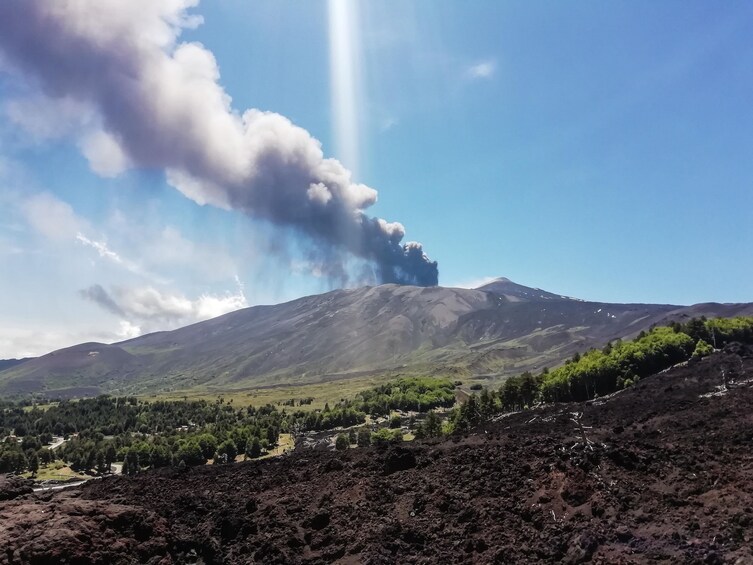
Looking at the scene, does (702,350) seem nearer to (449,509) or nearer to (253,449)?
(449,509)

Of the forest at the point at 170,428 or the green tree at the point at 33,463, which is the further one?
the forest at the point at 170,428

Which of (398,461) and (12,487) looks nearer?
(12,487)

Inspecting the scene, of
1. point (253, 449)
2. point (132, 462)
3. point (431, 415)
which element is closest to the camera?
point (431, 415)

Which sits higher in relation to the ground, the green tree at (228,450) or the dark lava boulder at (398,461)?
the dark lava boulder at (398,461)

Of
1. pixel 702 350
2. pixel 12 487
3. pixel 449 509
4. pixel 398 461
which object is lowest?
pixel 449 509

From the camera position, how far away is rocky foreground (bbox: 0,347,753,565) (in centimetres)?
1986

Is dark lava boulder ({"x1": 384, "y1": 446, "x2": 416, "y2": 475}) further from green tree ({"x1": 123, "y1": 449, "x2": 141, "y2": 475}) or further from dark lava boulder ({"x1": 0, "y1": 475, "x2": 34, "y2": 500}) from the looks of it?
green tree ({"x1": 123, "y1": 449, "x2": 141, "y2": 475})

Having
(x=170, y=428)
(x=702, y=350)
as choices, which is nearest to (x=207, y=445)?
(x=170, y=428)

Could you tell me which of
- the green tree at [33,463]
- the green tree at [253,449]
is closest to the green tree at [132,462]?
the green tree at [33,463]

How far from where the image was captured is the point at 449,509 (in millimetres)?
25781

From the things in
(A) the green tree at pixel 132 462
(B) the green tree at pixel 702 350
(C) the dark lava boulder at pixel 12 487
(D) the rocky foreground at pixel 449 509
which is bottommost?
(A) the green tree at pixel 132 462

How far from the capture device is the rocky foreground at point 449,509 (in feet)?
65.2

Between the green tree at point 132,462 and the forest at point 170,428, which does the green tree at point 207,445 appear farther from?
the green tree at point 132,462

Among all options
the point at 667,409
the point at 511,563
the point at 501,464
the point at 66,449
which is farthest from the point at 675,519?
the point at 66,449
